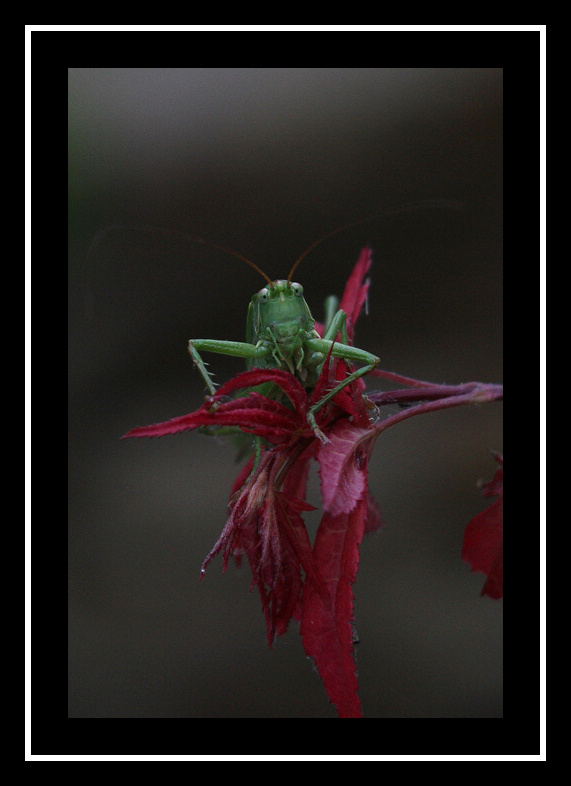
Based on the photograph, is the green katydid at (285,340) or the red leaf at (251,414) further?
the green katydid at (285,340)

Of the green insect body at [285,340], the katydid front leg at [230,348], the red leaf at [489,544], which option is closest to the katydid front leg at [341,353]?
the green insect body at [285,340]

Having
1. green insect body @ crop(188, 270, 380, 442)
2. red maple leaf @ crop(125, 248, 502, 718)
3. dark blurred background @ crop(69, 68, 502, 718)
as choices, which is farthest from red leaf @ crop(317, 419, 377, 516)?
dark blurred background @ crop(69, 68, 502, 718)

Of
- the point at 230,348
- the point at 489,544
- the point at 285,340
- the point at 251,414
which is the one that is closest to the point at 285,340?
the point at 285,340

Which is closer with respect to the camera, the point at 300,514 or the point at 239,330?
the point at 300,514

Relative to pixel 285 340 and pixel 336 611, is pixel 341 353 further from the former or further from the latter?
pixel 336 611

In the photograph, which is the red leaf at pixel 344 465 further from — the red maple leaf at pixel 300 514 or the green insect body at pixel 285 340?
the green insect body at pixel 285 340
